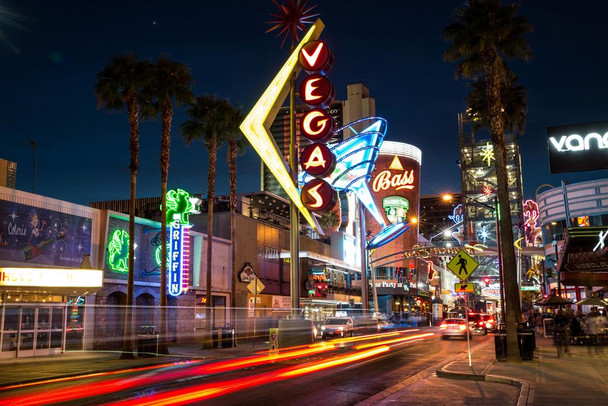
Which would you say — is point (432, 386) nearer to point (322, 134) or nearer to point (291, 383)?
point (291, 383)

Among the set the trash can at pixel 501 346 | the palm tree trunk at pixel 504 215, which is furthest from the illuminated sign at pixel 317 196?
the trash can at pixel 501 346

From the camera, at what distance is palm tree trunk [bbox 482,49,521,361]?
74.5ft

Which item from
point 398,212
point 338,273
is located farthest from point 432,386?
point 398,212

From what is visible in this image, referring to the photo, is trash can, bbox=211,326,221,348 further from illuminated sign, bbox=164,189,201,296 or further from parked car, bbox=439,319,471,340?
Result: parked car, bbox=439,319,471,340

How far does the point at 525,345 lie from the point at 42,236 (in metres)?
21.7

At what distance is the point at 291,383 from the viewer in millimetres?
16047

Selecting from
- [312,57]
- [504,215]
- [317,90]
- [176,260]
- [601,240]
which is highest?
[312,57]

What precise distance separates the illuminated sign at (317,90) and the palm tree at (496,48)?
6192 millimetres

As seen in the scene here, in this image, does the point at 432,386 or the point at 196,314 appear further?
the point at 196,314

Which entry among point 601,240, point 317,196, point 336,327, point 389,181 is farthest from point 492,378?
point 389,181

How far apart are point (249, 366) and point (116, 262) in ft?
48.2

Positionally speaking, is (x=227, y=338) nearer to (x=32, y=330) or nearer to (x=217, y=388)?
(x=32, y=330)

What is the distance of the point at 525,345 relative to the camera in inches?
896

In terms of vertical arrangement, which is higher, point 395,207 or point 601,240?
point 395,207
